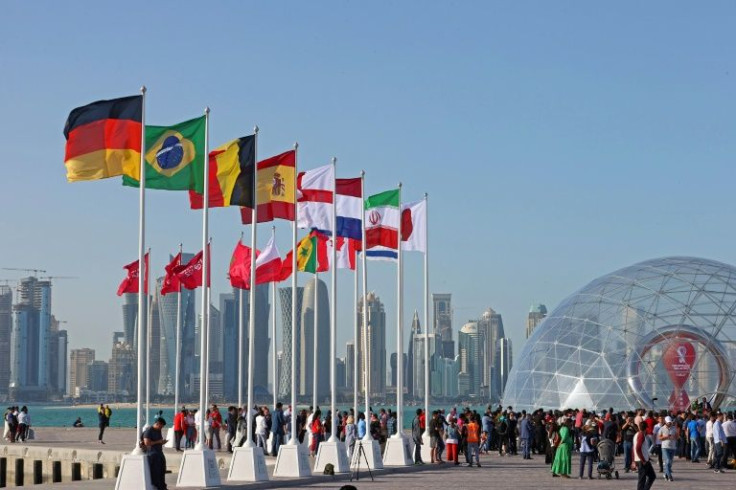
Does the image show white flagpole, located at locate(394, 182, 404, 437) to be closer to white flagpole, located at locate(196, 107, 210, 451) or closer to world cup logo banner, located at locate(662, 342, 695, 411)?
white flagpole, located at locate(196, 107, 210, 451)

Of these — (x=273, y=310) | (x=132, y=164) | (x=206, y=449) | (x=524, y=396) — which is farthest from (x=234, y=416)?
(x=524, y=396)

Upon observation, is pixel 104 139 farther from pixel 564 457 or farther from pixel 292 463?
pixel 564 457

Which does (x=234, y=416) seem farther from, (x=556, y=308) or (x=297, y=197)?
(x=556, y=308)

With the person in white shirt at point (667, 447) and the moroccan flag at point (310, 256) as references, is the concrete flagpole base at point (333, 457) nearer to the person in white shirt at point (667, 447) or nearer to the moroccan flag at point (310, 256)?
the moroccan flag at point (310, 256)

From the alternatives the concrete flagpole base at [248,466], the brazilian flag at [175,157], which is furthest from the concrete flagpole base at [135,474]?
the brazilian flag at [175,157]

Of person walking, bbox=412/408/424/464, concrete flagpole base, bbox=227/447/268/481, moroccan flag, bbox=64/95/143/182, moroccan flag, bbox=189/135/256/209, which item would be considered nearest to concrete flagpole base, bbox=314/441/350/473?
concrete flagpole base, bbox=227/447/268/481

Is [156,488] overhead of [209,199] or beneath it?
beneath

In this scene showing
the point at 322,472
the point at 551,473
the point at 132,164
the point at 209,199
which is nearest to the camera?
the point at 132,164

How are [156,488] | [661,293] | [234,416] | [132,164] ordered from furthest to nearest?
1. [661,293]
2. [234,416]
3. [132,164]
4. [156,488]

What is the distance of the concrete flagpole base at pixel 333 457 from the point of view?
1192 inches

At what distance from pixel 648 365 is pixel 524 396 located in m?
5.77

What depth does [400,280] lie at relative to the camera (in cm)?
3466

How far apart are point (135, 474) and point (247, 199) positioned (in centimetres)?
702

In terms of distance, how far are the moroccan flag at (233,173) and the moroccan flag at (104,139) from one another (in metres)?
2.83
